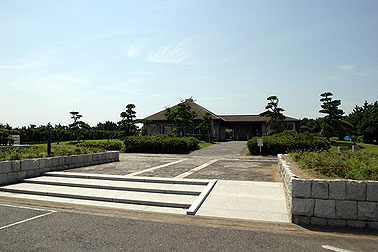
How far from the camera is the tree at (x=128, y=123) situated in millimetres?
27656

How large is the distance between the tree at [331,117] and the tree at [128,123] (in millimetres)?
19680

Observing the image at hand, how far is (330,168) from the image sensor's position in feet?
19.0


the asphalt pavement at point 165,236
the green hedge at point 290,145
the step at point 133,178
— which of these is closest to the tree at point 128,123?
the green hedge at point 290,145

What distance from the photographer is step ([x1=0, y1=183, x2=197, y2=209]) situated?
21.4ft

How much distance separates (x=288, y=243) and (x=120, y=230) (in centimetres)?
289

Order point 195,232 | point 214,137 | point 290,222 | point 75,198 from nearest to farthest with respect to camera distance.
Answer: point 195,232, point 290,222, point 75,198, point 214,137

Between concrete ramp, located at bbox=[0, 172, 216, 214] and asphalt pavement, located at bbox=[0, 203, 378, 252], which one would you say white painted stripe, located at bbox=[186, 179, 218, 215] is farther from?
asphalt pavement, located at bbox=[0, 203, 378, 252]

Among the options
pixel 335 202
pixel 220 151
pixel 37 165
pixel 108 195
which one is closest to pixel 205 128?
pixel 220 151

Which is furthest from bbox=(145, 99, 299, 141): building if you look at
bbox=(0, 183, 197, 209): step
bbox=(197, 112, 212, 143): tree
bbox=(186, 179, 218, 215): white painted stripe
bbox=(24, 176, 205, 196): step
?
bbox=(186, 179, 218, 215): white painted stripe

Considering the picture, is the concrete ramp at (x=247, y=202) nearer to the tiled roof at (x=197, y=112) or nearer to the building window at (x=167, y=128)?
the tiled roof at (x=197, y=112)

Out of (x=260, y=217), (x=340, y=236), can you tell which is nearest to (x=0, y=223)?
(x=260, y=217)

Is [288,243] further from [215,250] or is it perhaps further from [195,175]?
[195,175]

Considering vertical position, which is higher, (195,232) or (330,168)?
(330,168)

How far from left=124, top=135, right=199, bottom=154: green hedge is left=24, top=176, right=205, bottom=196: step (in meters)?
11.4
